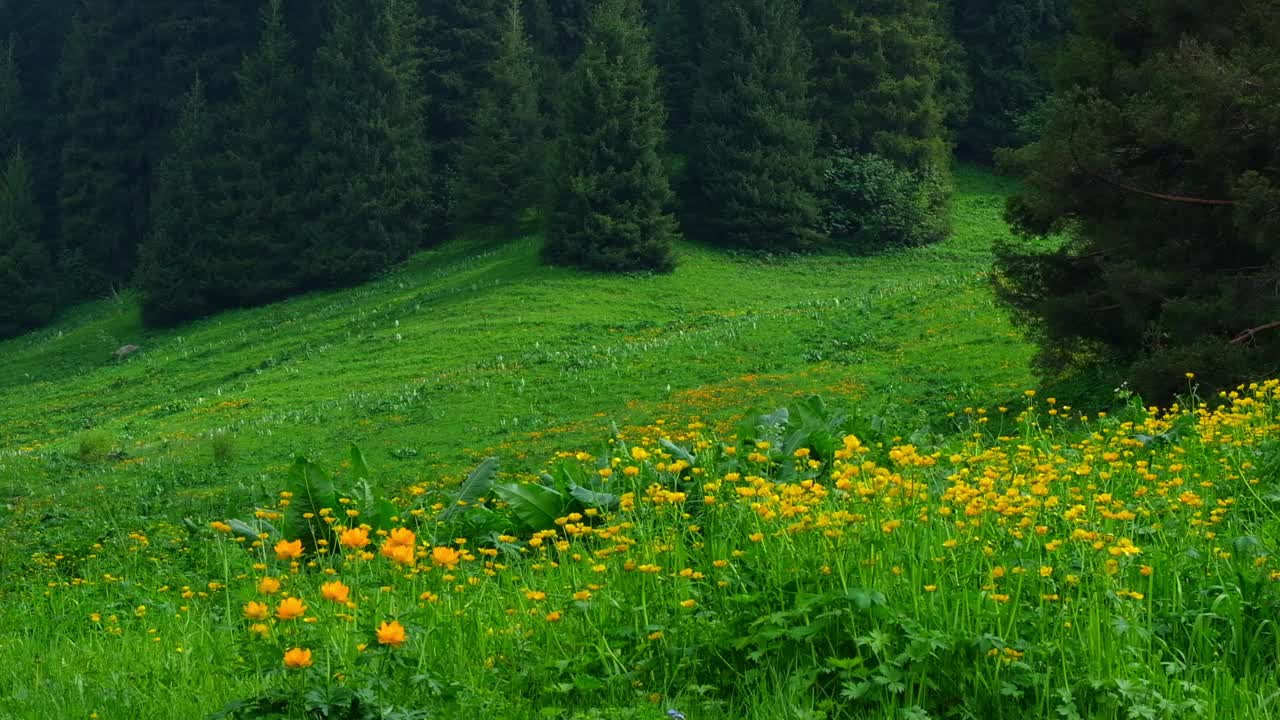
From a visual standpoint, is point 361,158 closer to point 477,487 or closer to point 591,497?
point 477,487

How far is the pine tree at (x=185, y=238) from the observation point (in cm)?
4700

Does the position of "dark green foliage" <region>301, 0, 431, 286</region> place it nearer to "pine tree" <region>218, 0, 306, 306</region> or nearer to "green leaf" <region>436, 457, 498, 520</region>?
"pine tree" <region>218, 0, 306, 306</region>

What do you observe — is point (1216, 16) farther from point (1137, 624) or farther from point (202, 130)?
point (202, 130)

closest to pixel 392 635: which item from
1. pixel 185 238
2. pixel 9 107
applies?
pixel 185 238

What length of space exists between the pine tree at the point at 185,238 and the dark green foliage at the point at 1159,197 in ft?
127

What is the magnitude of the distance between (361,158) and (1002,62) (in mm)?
27157

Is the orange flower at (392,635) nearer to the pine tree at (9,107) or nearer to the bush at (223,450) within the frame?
the bush at (223,450)

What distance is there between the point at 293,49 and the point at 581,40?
1297cm

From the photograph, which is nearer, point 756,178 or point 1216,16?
point 1216,16

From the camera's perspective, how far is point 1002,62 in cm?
5356

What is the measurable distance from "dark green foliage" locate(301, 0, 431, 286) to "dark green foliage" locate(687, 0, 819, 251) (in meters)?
11.3

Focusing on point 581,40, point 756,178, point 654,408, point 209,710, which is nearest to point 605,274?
point 756,178

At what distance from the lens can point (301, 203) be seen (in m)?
48.1

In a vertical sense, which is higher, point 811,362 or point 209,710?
point 209,710
